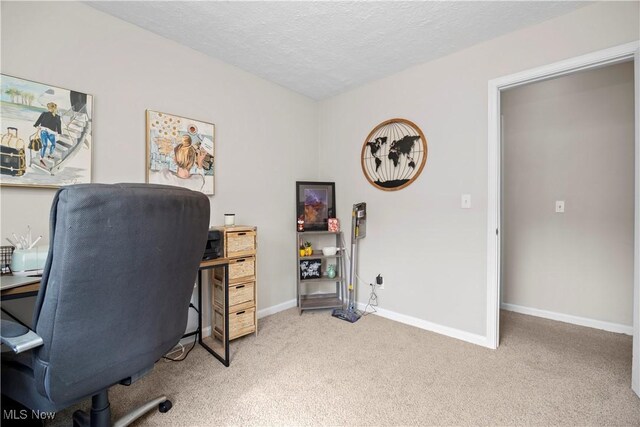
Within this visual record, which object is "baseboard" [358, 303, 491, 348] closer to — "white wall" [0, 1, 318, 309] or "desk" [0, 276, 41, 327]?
"white wall" [0, 1, 318, 309]

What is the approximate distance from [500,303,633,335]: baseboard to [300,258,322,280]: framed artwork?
6.89 ft

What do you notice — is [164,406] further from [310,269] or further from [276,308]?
[310,269]

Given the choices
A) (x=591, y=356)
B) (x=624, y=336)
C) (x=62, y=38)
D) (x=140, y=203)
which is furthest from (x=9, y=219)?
(x=624, y=336)

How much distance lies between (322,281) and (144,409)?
1.90 m

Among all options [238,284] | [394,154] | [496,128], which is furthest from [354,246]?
[496,128]

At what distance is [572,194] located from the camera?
2674mm

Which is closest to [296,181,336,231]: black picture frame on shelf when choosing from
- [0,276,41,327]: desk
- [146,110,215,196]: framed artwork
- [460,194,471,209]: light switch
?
[146,110,215,196]: framed artwork

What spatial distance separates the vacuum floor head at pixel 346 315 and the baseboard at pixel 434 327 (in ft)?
0.85

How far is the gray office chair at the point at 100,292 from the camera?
2.72ft

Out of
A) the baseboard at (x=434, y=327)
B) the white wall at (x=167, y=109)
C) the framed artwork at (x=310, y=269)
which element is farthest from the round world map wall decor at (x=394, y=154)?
the baseboard at (x=434, y=327)

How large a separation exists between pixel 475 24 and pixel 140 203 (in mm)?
2421

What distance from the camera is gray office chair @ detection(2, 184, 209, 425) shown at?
0.83 meters

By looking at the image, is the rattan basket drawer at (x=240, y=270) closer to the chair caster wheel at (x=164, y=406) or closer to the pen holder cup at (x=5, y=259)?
the chair caster wheel at (x=164, y=406)

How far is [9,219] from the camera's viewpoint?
61.4 inches
